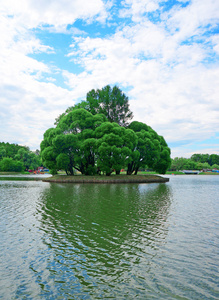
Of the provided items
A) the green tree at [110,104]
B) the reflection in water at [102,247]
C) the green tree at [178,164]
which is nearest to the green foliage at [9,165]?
the green tree at [110,104]

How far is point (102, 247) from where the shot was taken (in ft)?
33.2

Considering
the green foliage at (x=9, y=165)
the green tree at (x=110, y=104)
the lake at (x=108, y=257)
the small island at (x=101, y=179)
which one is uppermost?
the green tree at (x=110, y=104)

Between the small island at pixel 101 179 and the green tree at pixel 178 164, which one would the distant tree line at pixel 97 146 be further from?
the green tree at pixel 178 164

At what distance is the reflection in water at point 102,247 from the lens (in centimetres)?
698

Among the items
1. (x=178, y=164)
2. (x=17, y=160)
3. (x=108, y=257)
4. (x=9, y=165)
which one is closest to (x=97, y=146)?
(x=108, y=257)

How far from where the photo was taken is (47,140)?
60.1 metres

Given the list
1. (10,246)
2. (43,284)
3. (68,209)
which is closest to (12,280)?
(43,284)

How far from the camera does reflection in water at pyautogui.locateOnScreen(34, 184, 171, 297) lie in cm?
698

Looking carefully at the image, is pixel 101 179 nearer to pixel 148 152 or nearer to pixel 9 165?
pixel 148 152

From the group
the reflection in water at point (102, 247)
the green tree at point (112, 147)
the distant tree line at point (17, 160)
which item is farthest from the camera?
the distant tree line at point (17, 160)

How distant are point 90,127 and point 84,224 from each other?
49.7 meters

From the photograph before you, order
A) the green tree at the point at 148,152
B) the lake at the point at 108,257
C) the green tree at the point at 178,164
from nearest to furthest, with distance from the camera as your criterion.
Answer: the lake at the point at 108,257
the green tree at the point at 148,152
the green tree at the point at 178,164

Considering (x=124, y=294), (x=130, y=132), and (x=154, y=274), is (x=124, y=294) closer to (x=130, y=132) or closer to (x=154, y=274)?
(x=154, y=274)

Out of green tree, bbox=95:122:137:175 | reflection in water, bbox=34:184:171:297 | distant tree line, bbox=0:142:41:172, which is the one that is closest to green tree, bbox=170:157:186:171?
distant tree line, bbox=0:142:41:172
